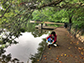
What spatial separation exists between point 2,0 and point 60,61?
5.49 metres

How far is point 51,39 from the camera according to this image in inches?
282

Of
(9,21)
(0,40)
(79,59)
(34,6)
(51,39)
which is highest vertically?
(34,6)

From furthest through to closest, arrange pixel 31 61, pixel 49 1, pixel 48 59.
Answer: pixel 31 61, pixel 48 59, pixel 49 1

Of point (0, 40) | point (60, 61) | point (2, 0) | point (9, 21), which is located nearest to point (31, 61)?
point (60, 61)

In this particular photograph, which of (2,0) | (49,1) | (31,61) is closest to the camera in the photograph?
(2,0)

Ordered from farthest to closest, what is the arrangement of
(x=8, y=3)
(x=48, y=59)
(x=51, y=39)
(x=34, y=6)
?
(x=51, y=39), (x=48, y=59), (x=34, y=6), (x=8, y=3)

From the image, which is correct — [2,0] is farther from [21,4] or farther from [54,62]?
[54,62]

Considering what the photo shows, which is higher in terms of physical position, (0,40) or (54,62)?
(0,40)

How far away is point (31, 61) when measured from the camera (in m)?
6.19

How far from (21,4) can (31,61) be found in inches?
190

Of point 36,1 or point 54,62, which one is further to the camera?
point 54,62

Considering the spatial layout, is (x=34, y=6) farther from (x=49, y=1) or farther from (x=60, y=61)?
(x=60, y=61)

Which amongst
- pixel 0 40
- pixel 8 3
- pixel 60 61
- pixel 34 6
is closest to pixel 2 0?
pixel 8 3

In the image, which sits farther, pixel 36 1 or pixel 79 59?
pixel 79 59
